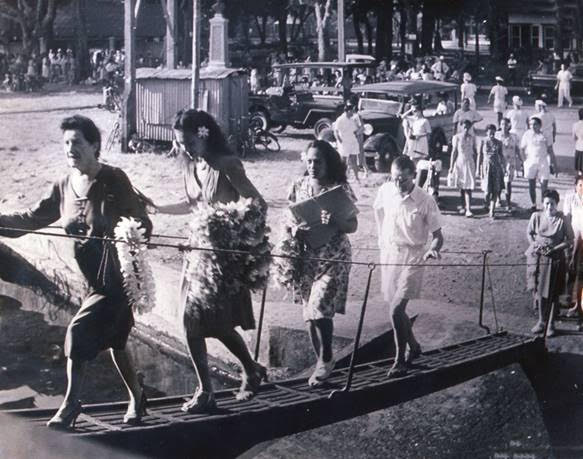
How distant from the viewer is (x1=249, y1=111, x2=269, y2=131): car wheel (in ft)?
15.4

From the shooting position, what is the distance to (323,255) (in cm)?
265

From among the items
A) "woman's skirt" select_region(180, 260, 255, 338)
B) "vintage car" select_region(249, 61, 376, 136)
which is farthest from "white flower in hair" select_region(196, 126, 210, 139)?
"vintage car" select_region(249, 61, 376, 136)

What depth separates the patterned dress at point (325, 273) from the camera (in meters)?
2.64

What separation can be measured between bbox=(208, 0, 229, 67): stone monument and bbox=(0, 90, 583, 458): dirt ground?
19.4 inches

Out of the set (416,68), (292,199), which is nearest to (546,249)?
(292,199)

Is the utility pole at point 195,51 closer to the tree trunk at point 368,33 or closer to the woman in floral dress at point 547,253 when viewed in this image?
the tree trunk at point 368,33

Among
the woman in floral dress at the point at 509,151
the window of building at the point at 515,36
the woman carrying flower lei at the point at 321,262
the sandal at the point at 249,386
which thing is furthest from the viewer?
the woman in floral dress at the point at 509,151

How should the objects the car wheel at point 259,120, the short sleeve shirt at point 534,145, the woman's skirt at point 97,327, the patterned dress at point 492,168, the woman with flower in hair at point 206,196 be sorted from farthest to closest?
the car wheel at point 259,120, the patterned dress at point 492,168, the short sleeve shirt at point 534,145, the woman with flower in hair at point 206,196, the woman's skirt at point 97,327

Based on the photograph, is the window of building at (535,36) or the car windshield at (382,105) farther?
the car windshield at (382,105)

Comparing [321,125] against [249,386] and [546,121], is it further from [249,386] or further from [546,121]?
[249,386]

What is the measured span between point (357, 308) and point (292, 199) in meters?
1.33

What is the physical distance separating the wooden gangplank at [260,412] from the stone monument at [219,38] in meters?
1.53

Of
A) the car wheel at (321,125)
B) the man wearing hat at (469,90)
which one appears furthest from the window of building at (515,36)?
the car wheel at (321,125)

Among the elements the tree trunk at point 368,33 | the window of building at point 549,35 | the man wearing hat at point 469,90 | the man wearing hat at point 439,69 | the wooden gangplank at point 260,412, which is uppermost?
the tree trunk at point 368,33
